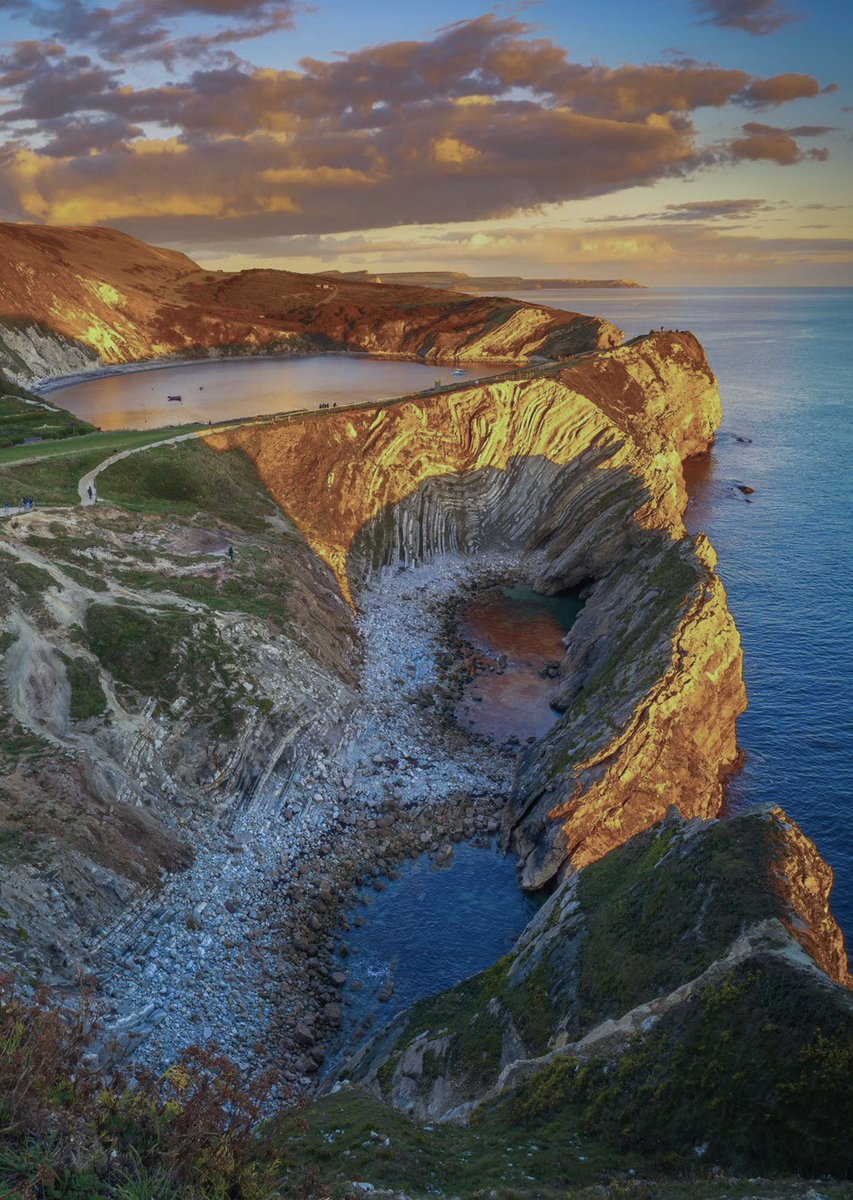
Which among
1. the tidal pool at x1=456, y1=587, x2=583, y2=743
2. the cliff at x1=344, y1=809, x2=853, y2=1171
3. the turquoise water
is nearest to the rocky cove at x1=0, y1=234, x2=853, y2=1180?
the cliff at x1=344, y1=809, x2=853, y2=1171

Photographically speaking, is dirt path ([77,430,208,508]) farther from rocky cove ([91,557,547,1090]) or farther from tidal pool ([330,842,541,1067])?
tidal pool ([330,842,541,1067])

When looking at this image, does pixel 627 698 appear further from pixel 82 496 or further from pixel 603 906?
pixel 82 496

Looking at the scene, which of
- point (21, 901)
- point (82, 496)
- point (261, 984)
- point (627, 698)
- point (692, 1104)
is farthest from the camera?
point (82, 496)

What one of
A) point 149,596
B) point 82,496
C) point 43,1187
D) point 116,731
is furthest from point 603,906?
point 82,496

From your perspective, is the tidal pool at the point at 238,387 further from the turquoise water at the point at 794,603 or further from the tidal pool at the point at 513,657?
the turquoise water at the point at 794,603

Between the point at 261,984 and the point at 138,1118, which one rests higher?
the point at 138,1118

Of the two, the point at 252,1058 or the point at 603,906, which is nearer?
the point at 603,906
